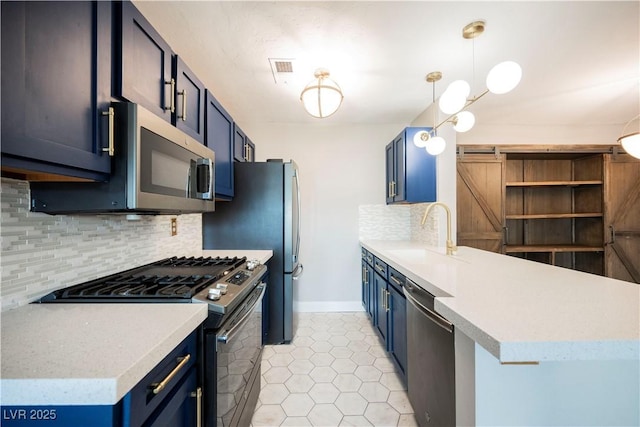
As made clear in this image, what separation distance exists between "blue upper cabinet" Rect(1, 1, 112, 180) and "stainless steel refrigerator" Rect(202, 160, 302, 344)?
1.37m

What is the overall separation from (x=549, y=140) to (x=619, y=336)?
12.1 ft

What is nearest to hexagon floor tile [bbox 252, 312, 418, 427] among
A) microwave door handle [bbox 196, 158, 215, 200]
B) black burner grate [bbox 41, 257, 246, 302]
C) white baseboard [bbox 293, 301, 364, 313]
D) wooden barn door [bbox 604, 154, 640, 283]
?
white baseboard [bbox 293, 301, 364, 313]

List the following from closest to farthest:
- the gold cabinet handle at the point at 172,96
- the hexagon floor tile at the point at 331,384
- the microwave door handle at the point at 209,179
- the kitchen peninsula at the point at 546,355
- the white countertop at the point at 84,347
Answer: the white countertop at the point at 84,347 < the kitchen peninsula at the point at 546,355 < the gold cabinet handle at the point at 172,96 < the microwave door handle at the point at 209,179 < the hexagon floor tile at the point at 331,384

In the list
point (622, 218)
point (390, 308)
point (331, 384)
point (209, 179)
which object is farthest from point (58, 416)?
point (622, 218)

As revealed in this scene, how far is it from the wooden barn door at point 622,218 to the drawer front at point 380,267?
2.84 meters

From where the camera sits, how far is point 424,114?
283cm

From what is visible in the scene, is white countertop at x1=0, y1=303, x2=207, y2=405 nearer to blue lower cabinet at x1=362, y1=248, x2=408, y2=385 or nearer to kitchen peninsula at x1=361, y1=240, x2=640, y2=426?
kitchen peninsula at x1=361, y1=240, x2=640, y2=426

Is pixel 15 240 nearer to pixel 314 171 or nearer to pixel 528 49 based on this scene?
pixel 314 171

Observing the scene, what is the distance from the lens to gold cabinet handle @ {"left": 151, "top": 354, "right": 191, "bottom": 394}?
2.18 feet

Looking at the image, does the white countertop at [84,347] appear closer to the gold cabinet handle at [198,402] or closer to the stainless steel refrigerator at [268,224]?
the gold cabinet handle at [198,402]

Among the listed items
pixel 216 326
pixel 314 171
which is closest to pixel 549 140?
pixel 314 171

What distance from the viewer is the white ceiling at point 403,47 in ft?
4.66

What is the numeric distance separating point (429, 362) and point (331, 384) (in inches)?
37.0

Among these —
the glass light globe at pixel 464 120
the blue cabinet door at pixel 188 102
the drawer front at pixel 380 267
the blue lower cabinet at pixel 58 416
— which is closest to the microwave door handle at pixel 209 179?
the blue cabinet door at pixel 188 102
